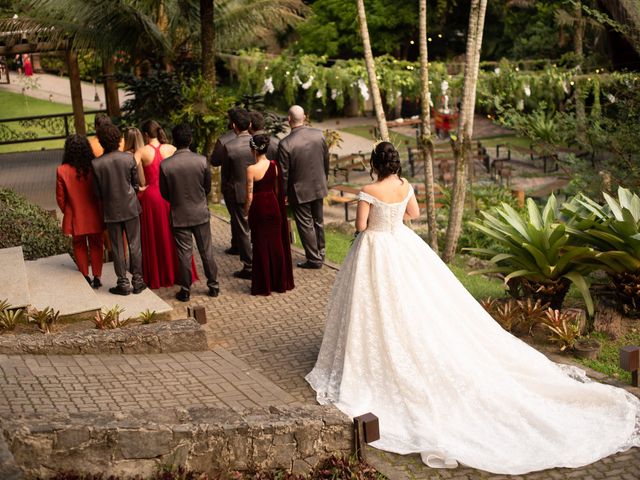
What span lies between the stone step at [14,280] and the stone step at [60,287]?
0.21m

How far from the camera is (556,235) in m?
9.72

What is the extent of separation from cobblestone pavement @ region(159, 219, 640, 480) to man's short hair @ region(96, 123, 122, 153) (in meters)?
1.91

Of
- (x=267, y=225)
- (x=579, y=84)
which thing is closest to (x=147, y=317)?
(x=267, y=225)

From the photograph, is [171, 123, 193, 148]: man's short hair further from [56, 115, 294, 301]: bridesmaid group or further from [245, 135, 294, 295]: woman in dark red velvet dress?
[245, 135, 294, 295]: woman in dark red velvet dress

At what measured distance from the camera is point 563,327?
9219mm

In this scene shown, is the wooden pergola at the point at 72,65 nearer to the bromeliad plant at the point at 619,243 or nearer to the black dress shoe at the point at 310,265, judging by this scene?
the black dress shoe at the point at 310,265

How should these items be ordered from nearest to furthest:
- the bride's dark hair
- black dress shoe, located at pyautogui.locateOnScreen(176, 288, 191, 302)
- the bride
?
the bride → the bride's dark hair → black dress shoe, located at pyautogui.locateOnScreen(176, 288, 191, 302)

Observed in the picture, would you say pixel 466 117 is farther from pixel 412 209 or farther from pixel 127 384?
pixel 127 384

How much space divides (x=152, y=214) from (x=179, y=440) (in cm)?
566

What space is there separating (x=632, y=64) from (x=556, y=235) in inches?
334

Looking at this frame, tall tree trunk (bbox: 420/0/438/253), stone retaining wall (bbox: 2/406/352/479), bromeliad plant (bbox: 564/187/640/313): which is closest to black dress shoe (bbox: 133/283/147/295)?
stone retaining wall (bbox: 2/406/352/479)

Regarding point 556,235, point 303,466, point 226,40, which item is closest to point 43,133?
point 226,40

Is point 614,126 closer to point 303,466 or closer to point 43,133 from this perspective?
point 303,466

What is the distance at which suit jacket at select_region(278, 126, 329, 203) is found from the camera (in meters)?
11.8
